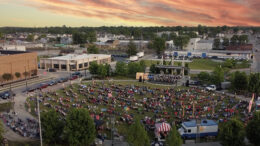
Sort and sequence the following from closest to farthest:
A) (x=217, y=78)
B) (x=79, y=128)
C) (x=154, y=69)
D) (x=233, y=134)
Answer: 1. (x=233, y=134)
2. (x=79, y=128)
3. (x=217, y=78)
4. (x=154, y=69)

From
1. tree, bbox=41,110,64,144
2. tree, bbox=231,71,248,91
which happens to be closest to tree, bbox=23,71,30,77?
tree, bbox=41,110,64,144

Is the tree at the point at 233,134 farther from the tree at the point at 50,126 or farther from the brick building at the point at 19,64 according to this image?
the brick building at the point at 19,64

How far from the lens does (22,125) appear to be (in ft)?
79.0

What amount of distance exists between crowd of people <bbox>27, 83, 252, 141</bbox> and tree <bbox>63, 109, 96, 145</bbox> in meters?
4.38

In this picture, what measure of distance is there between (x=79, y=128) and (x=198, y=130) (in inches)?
424

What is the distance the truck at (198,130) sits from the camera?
2117cm

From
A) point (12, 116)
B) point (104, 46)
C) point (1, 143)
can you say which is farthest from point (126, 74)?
point (104, 46)

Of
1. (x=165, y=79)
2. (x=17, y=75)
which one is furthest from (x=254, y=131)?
(x=17, y=75)

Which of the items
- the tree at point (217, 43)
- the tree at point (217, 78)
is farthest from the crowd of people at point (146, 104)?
the tree at point (217, 43)

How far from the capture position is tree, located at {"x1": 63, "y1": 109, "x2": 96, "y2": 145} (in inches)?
724

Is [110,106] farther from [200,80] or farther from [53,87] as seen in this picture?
[200,80]

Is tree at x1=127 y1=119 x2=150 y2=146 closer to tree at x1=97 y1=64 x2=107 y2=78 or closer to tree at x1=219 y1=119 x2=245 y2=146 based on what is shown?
tree at x1=219 y1=119 x2=245 y2=146

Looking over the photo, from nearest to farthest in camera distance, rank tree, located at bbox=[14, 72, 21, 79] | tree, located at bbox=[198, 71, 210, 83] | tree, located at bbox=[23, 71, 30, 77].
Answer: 1. tree, located at bbox=[198, 71, 210, 83]
2. tree, located at bbox=[14, 72, 21, 79]
3. tree, located at bbox=[23, 71, 30, 77]

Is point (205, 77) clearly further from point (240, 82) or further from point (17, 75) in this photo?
point (17, 75)
